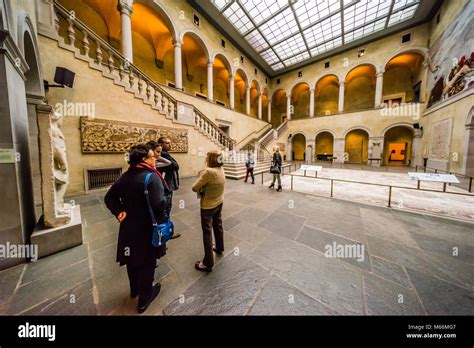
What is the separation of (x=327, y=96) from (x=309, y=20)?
36.0 ft

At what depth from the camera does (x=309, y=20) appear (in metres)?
12.3

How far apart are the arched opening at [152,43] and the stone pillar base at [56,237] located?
12.6 m

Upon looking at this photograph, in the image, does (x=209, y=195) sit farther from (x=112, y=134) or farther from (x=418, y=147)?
(x=418, y=147)

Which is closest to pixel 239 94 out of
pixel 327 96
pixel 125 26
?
pixel 327 96

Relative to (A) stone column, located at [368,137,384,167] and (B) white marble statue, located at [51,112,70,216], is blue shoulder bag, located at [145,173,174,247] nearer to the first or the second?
(B) white marble statue, located at [51,112,70,216]

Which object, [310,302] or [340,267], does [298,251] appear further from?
[310,302]

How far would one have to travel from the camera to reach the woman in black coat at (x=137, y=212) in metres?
1.49

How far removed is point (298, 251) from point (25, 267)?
3.81 m

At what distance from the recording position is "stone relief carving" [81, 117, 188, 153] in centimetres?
529

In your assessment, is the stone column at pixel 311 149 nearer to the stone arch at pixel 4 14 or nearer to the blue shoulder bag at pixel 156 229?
the blue shoulder bag at pixel 156 229

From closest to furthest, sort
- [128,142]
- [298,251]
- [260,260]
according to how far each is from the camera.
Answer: [260,260]
[298,251]
[128,142]

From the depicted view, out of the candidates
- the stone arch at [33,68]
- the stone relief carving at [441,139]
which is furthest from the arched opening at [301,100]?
the stone arch at [33,68]
